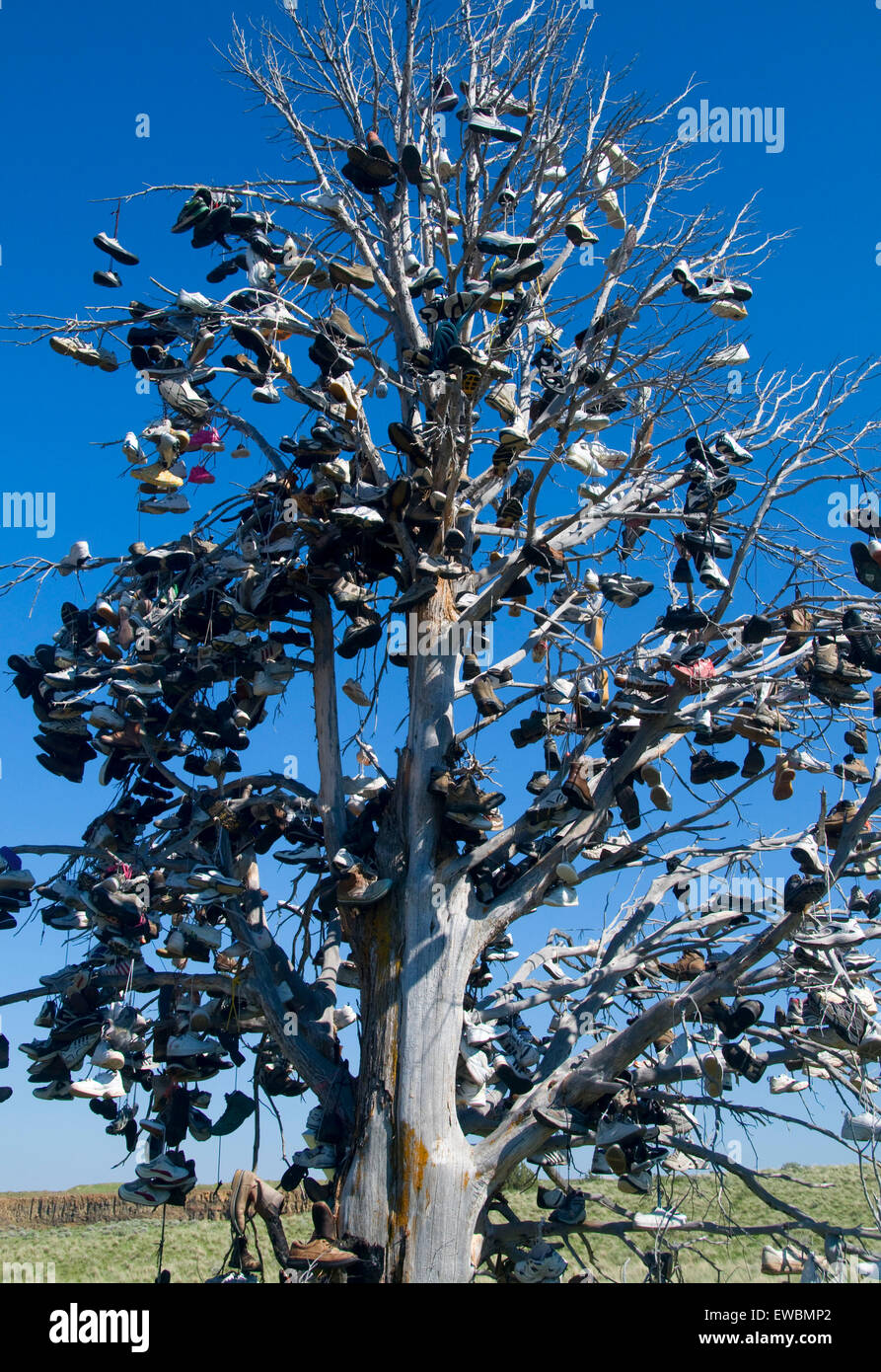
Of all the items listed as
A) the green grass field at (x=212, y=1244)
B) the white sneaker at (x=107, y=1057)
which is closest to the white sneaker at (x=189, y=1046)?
the white sneaker at (x=107, y=1057)

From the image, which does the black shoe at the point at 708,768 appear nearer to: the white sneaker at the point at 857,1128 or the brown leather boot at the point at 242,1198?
the white sneaker at the point at 857,1128

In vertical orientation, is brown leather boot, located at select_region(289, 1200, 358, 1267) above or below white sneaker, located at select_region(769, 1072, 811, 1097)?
below

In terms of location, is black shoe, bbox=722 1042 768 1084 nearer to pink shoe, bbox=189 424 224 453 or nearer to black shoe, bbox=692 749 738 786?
black shoe, bbox=692 749 738 786

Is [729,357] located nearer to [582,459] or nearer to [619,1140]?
[582,459]

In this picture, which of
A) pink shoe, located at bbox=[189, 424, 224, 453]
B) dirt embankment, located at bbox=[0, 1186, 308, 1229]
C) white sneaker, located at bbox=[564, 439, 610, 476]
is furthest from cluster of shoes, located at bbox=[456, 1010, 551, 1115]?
dirt embankment, located at bbox=[0, 1186, 308, 1229]

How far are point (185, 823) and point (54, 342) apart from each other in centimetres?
271

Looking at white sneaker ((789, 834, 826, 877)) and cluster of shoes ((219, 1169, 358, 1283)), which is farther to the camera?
white sneaker ((789, 834, 826, 877))

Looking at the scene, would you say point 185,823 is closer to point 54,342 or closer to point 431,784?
point 431,784

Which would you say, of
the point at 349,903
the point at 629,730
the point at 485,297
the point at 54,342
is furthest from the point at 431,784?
the point at 54,342

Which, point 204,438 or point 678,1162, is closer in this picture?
point 678,1162

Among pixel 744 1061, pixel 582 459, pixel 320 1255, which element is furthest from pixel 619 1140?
pixel 582 459

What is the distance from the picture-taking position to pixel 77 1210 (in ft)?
39.2

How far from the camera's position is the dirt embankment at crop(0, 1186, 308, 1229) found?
11.1 meters

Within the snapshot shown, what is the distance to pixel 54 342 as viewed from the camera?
614 centimetres
